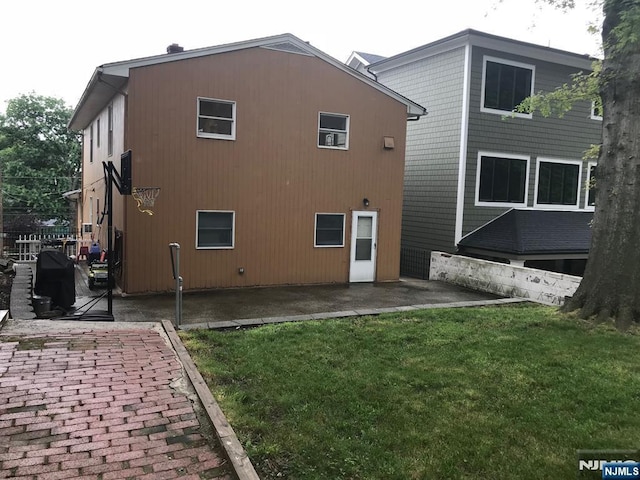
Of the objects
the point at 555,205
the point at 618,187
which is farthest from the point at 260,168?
the point at 555,205

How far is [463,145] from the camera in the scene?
45.8 ft

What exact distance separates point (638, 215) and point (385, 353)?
4301 millimetres

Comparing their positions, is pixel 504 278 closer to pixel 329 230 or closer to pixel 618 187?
pixel 329 230

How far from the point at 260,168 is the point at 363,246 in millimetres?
3326

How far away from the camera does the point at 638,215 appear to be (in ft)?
23.0

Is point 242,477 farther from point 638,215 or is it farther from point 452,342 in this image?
point 638,215

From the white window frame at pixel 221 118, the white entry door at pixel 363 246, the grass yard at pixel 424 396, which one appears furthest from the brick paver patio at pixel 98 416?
the white entry door at pixel 363 246

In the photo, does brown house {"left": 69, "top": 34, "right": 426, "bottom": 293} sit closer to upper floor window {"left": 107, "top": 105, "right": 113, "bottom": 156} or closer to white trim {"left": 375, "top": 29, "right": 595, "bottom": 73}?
upper floor window {"left": 107, "top": 105, "right": 113, "bottom": 156}

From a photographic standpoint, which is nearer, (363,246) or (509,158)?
(363,246)

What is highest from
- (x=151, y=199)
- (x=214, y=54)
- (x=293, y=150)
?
(x=214, y=54)

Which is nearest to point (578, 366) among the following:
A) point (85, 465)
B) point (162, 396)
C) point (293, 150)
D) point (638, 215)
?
point (638, 215)

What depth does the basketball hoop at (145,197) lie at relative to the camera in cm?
995

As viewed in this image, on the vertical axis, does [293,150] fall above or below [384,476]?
above

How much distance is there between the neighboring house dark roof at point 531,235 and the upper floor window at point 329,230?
4027mm
